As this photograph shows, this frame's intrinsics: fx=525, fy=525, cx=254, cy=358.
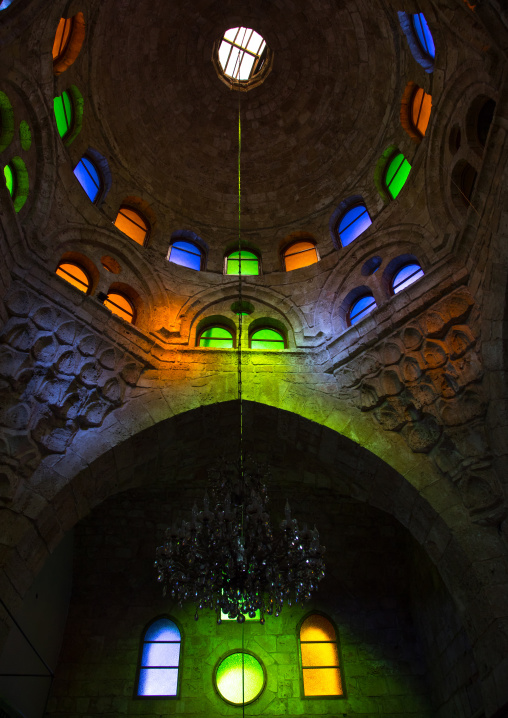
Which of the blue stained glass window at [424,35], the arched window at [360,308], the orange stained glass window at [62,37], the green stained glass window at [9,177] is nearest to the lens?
the green stained glass window at [9,177]

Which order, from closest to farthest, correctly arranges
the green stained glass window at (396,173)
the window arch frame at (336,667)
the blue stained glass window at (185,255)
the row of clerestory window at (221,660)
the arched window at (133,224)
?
the window arch frame at (336,667)
the row of clerestory window at (221,660)
the green stained glass window at (396,173)
the arched window at (133,224)
the blue stained glass window at (185,255)

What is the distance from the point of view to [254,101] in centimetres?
1241

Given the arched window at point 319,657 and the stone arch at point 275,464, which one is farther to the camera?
the arched window at point 319,657

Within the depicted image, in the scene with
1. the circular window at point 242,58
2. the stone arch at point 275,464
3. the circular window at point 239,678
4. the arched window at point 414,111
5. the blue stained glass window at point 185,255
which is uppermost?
the circular window at point 242,58

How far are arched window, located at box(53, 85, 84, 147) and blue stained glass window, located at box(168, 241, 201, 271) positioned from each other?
106 inches

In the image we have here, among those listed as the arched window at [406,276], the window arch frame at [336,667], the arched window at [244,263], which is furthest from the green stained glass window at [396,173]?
the window arch frame at [336,667]

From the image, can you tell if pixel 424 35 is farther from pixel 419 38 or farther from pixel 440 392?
pixel 440 392

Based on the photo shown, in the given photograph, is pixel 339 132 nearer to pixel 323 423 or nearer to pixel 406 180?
pixel 406 180

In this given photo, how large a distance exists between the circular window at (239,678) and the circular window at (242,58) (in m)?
12.1

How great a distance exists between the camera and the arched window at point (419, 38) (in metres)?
8.20

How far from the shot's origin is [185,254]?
10.7 meters

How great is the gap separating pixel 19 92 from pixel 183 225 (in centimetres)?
442

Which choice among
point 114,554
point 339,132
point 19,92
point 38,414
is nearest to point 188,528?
point 38,414

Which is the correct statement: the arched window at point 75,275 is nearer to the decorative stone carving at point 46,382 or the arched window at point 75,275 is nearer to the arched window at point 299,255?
the decorative stone carving at point 46,382
